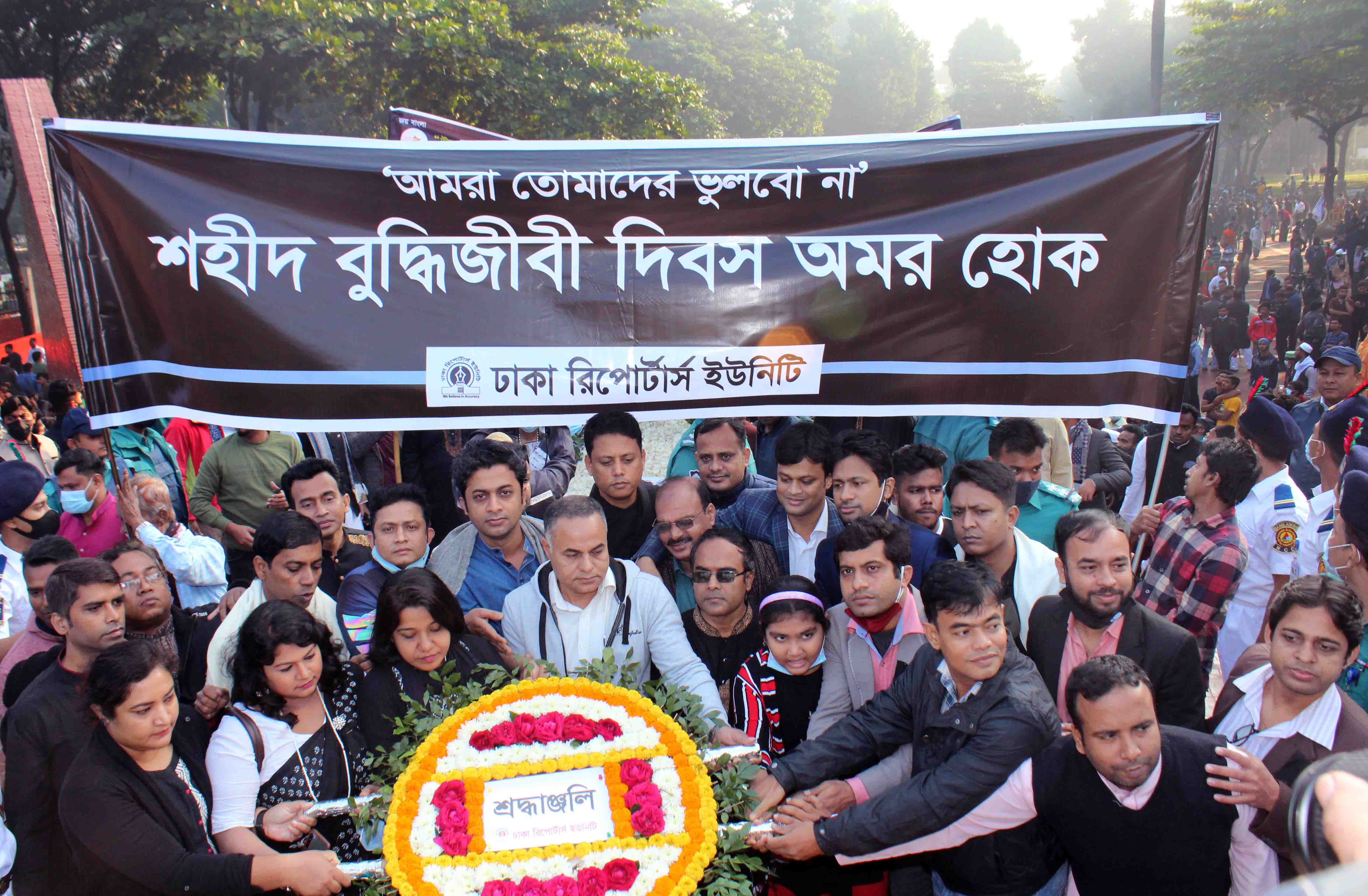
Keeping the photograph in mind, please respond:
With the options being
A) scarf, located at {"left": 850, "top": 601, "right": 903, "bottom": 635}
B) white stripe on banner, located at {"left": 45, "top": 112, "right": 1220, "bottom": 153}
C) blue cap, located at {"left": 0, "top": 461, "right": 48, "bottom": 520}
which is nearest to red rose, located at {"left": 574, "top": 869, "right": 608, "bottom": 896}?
scarf, located at {"left": 850, "top": 601, "right": 903, "bottom": 635}

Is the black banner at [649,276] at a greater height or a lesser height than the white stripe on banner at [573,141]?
lesser

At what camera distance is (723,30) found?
51938mm

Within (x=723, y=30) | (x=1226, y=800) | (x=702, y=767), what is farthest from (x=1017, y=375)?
(x=723, y=30)

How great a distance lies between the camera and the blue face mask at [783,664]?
3.51m

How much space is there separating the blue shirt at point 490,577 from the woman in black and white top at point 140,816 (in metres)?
1.29

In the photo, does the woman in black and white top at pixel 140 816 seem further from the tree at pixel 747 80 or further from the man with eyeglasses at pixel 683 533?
the tree at pixel 747 80

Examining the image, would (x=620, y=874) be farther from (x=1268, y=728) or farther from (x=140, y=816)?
(x=1268, y=728)

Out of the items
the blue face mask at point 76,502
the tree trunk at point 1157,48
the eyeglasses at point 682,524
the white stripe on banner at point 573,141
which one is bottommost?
the eyeglasses at point 682,524

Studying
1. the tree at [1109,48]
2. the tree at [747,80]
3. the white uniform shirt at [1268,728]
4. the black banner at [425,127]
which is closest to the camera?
the white uniform shirt at [1268,728]

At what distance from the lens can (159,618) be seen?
147 inches

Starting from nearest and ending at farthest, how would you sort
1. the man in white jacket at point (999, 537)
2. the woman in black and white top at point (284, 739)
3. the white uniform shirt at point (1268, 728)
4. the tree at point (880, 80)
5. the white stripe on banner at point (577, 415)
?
1. the white uniform shirt at point (1268, 728)
2. the woman in black and white top at point (284, 739)
3. the man in white jacket at point (999, 537)
4. the white stripe on banner at point (577, 415)
5. the tree at point (880, 80)

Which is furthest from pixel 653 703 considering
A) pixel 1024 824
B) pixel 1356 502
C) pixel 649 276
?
pixel 1356 502

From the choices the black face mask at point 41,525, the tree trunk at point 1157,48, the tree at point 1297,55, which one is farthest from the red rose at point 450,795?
the tree at point 1297,55

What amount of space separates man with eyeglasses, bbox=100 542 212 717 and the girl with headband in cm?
210
